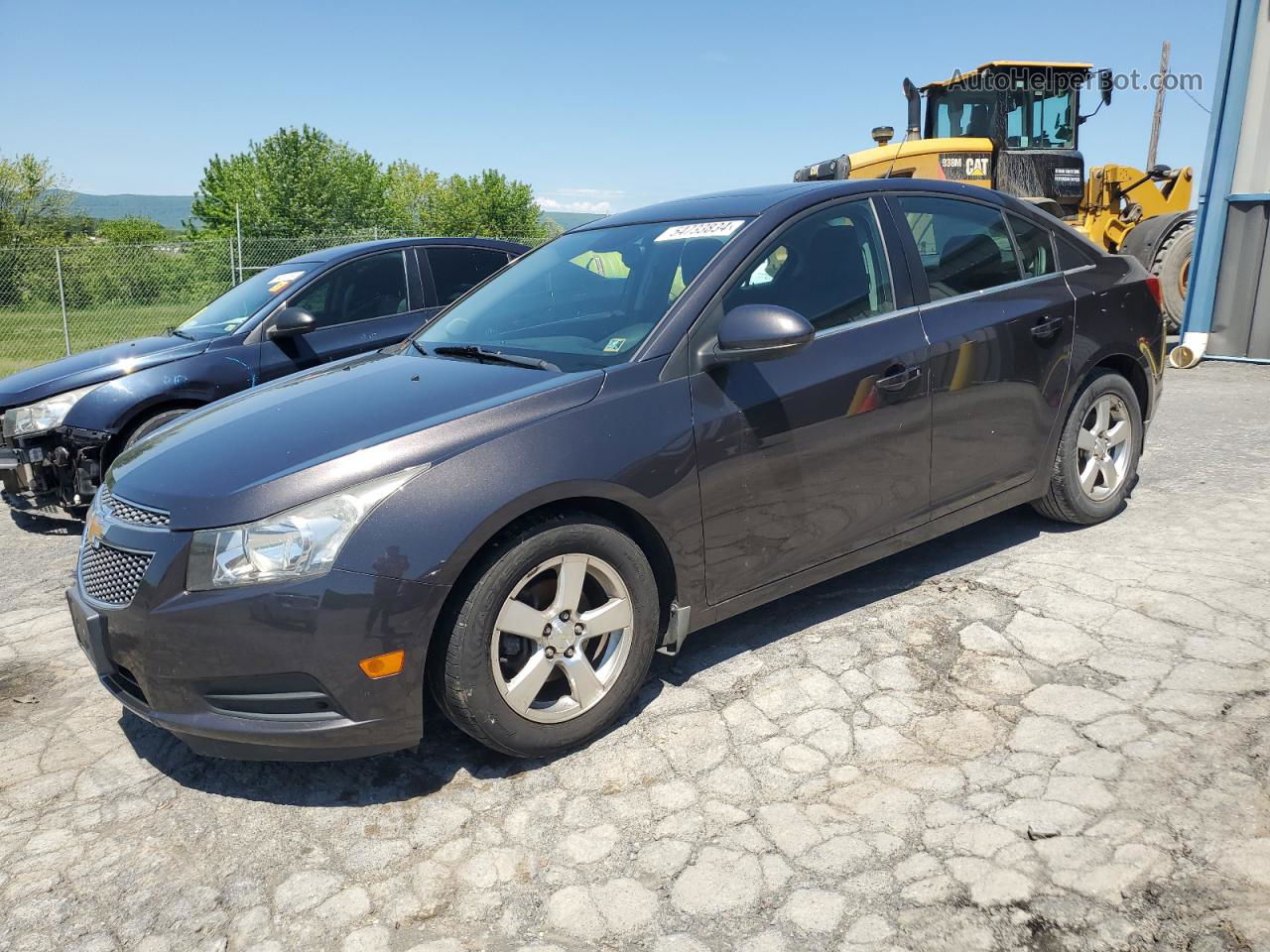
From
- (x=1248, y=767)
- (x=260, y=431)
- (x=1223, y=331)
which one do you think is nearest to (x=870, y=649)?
(x=1248, y=767)

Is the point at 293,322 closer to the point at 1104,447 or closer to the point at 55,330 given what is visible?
the point at 1104,447

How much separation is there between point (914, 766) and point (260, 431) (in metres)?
2.19

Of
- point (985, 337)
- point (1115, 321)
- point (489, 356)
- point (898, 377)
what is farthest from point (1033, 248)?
point (489, 356)

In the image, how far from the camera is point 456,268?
287 inches

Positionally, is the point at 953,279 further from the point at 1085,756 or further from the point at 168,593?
the point at 168,593

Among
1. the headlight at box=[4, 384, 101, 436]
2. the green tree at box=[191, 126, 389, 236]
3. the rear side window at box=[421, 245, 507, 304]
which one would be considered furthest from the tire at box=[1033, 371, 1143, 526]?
the green tree at box=[191, 126, 389, 236]

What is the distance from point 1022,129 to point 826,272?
32.6ft

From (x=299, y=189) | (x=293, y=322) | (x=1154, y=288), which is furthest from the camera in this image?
(x=299, y=189)

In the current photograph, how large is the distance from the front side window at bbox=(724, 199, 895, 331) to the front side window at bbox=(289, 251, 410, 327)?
4.03m

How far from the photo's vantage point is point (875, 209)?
12.5 ft

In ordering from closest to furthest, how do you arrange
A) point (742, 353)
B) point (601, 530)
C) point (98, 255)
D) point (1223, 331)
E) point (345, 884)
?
point (345, 884) → point (601, 530) → point (742, 353) → point (1223, 331) → point (98, 255)

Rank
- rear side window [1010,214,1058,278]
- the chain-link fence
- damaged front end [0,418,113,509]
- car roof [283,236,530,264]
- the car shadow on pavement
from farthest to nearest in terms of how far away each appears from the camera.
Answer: the chain-link fence
car roof [283,236,530,264]
damaged front end [0,418,113,509]
rear side window [1010,214,1058,278]
the car shadow on pavement

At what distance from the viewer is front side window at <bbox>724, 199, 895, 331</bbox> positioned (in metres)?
3.45

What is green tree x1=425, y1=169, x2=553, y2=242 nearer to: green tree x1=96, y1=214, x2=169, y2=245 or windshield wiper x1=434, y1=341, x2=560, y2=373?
green tree x1=96, y1=214, x2=169, y2=245
